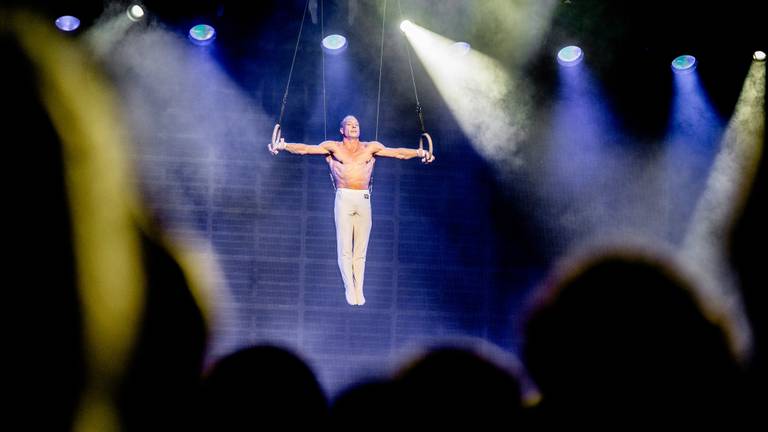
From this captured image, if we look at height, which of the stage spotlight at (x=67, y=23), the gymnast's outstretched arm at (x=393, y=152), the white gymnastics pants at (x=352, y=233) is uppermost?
the stage spotlight at (x=67, y=23)

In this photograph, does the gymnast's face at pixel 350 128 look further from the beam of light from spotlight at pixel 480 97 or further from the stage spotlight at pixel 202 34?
the stage spotlight at pixel 202 34

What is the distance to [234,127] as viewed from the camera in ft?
18.7

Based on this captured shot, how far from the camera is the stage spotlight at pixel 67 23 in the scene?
5543 mm

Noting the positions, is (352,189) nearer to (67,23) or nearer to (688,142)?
(67,23)

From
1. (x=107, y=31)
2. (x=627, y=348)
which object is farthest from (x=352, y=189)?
(x=627, y=348)

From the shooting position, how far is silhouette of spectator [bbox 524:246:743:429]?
5.52 m

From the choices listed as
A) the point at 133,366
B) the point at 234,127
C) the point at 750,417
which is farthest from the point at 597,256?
the point at 133,366

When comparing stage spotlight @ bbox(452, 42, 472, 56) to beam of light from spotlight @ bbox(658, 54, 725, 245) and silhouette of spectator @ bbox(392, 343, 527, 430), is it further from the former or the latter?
A: silhouette of spectator @ bbox(392, 343, 527, 430)

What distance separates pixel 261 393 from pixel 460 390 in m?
1.72

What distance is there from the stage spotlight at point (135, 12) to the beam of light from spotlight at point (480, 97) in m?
2.45

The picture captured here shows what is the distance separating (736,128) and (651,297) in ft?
5.98

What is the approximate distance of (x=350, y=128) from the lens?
5391mm

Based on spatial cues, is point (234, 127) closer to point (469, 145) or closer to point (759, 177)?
point (469, 145)

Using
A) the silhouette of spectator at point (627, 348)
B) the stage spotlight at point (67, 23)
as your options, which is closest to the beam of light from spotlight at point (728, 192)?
the silhouette of spectator at point (627, 348)
